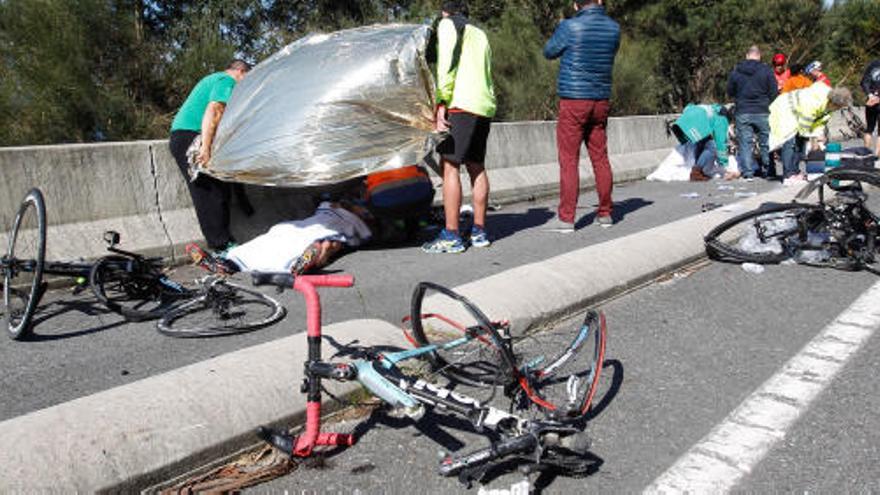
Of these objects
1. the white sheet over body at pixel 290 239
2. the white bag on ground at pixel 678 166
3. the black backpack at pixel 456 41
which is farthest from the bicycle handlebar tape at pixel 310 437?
the white bag on ground at pixel 678 166

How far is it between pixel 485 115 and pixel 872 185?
10.3 ft

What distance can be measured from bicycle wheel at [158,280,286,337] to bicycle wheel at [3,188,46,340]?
0.73 meters

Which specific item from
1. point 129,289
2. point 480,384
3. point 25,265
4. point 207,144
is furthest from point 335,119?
point 480,384

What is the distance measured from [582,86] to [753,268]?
8.05 ft

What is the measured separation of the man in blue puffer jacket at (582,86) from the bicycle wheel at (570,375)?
391 centimetres

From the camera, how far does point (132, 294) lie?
5.36 metres

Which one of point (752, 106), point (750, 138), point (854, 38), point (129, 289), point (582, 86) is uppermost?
point (854, 38)

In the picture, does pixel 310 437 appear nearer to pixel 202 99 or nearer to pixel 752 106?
pixel 202 99

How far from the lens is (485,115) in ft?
22.7

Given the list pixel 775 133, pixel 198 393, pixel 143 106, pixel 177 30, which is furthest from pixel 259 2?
pixel 198 393

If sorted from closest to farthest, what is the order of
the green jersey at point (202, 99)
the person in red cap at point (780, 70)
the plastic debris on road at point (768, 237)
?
1. the plastic debris on road at point (768, 237)
2. the green jersey at point (202, 99)
3. the person in red cap at point (780, 70)

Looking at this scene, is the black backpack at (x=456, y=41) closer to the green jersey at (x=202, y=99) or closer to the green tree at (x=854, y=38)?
the green jersey at (x=202, y=99)

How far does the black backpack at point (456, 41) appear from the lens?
667 cm

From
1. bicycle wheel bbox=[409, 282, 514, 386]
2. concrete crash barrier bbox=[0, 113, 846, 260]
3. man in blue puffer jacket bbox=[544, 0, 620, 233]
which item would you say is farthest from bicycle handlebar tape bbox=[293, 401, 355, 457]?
man in blue puffer jacket bbox=[544, 0, 620, 233]
